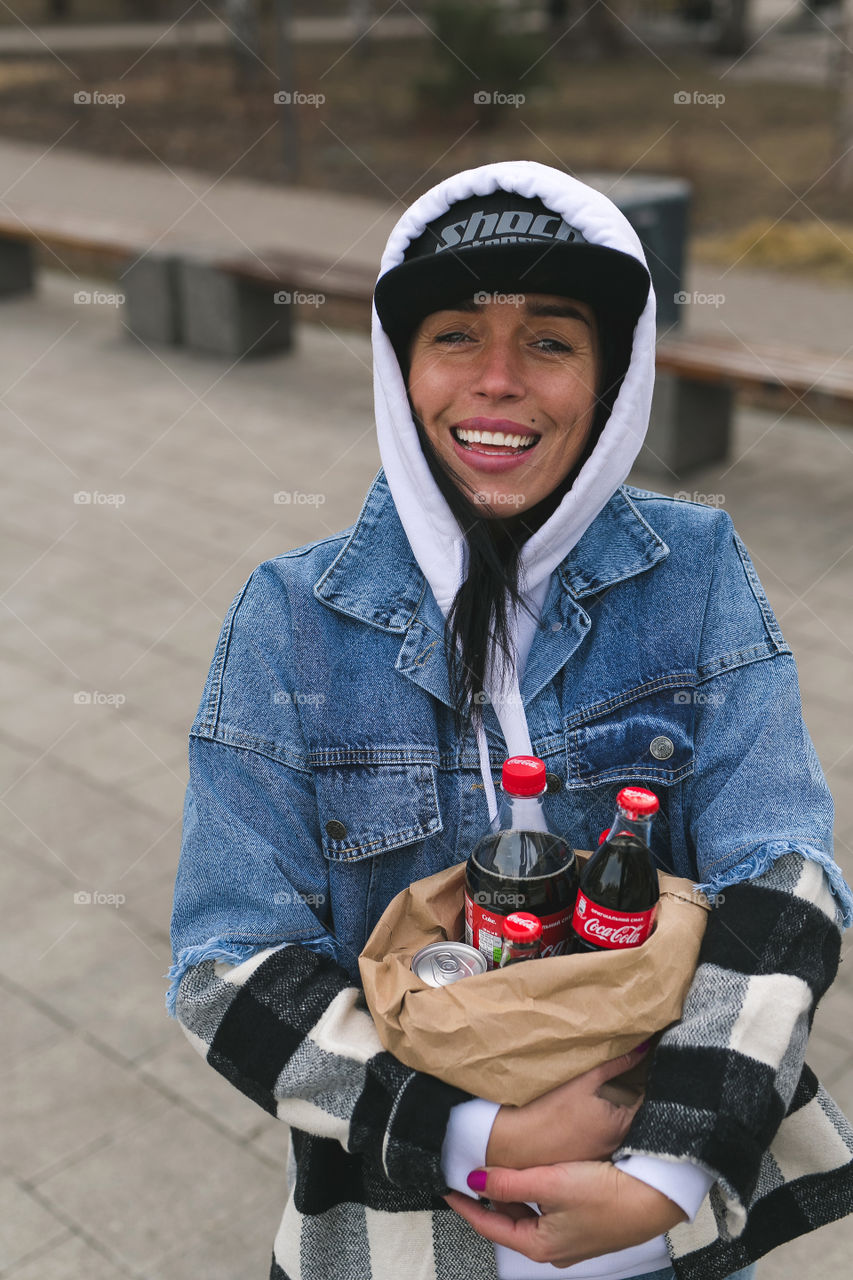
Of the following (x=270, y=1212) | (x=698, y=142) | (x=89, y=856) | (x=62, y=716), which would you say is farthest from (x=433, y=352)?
(x=698, y=142)

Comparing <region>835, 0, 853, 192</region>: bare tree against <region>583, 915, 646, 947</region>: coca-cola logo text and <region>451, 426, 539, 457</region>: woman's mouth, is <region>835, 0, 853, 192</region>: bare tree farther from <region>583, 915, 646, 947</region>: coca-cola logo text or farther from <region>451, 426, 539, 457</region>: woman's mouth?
<region>583, 915, 646, 947</region>: coca-cola logo text

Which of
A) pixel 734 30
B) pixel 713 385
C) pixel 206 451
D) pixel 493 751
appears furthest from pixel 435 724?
pixel 734 30

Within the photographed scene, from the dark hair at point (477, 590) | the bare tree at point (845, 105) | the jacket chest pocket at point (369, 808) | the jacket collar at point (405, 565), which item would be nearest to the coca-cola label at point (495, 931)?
the jacket chest pocket at point (369, 808)

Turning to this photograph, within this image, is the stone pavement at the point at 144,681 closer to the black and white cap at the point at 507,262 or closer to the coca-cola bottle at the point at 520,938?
the coca-cola bottle at the point at 520,938

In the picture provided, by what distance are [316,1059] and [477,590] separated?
0.61 m

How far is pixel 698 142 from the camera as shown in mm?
17719

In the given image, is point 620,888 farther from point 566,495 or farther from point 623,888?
point 566,495

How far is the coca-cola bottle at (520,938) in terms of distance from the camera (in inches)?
55.8

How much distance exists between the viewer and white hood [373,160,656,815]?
5.21 ft

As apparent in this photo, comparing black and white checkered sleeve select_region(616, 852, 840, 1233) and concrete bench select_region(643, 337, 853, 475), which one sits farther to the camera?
concrete bench select_region(643, 337, 853, 475)

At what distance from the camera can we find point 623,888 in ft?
4.69

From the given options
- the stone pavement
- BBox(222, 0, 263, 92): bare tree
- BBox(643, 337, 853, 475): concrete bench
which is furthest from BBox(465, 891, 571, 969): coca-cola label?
BBox(222, 0, 263, 92): bare tree

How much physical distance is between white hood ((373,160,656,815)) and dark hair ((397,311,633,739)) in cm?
2

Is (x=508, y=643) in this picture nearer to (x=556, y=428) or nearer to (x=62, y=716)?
(x=556, y=428)
